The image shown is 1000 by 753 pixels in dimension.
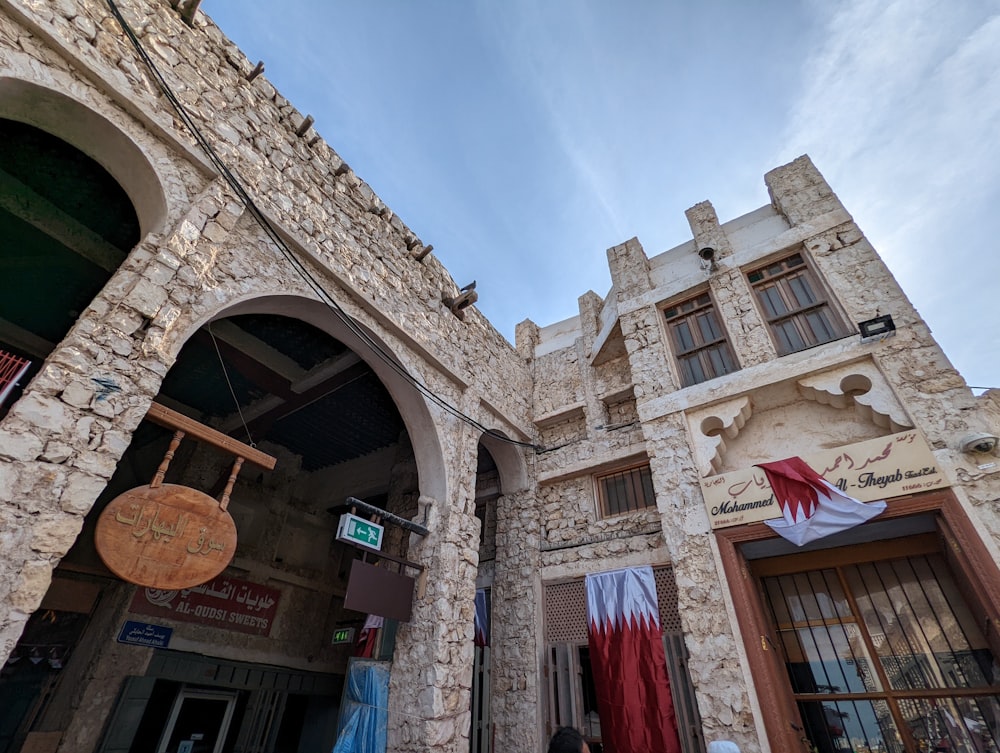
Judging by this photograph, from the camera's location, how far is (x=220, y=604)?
889 centimetres

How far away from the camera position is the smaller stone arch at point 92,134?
4.10 meters

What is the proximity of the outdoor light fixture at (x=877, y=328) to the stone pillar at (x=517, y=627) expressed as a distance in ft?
19.9

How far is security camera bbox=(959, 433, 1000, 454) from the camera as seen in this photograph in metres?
5.11

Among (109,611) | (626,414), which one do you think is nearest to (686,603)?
(626,414)

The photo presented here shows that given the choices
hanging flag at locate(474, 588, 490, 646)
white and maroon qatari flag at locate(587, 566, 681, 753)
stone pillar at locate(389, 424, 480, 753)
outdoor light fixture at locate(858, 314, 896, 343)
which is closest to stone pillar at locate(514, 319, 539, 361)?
stone pillar at locate(389, 424, 480, 753)

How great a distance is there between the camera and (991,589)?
4.66m

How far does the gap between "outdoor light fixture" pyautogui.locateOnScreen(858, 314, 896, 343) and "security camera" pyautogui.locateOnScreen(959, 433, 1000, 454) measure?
163 cm

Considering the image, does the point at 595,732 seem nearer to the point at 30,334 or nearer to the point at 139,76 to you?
the point at 139,76

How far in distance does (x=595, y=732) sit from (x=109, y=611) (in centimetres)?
843

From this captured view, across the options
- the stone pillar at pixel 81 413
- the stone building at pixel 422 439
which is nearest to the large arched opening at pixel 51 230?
the stone building at pixel 422 439

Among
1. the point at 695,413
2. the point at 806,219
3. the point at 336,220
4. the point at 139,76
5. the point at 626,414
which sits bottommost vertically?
the point at 695,413

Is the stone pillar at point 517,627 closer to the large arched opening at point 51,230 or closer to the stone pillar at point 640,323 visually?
the stone pillar at point 640,323

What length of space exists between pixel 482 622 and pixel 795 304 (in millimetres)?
7836

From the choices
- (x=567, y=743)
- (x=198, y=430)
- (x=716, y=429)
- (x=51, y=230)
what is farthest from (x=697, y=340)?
(x=51, y=230)
